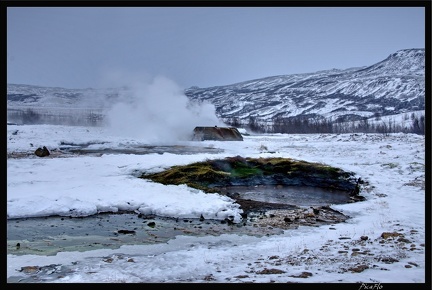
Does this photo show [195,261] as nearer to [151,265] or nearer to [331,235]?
[151,265]

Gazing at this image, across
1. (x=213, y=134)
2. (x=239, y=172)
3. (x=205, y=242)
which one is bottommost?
(x=205, y=242)

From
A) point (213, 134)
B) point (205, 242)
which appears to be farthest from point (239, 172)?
point (213, 134)

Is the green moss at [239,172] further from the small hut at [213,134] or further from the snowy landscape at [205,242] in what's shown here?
the small hut at [213,134]

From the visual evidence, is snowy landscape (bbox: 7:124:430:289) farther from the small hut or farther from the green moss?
the small hut

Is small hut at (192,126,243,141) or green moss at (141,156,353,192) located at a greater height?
small hut at (192,126,243,141)

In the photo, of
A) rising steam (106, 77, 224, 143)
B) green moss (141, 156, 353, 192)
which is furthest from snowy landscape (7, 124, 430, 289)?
rising steam (106, 77, 224, 143)

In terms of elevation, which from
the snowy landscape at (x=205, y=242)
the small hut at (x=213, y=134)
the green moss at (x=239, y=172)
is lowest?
the snowy landscape at (x=205, y=242)

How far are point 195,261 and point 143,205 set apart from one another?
4304 millimetres

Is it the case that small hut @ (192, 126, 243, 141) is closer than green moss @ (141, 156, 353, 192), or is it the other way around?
green moss @ (141, 156, 353, 192)

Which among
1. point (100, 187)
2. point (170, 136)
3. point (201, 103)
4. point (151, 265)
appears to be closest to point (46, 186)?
point (100, 187)

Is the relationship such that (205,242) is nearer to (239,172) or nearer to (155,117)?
(239,172)

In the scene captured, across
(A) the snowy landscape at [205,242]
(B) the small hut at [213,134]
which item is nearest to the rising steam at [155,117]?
(B) the small hut at [213,134]

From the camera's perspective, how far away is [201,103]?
44.5 meters

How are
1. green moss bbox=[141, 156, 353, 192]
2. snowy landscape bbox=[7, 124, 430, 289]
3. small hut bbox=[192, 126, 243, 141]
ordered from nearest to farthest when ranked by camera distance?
snowy landscape bbox=[7, 124, 430, 289]
green moss bbox=[141, 156, 353, 192]
small hut bbox=[192, 126, 243, 141]
